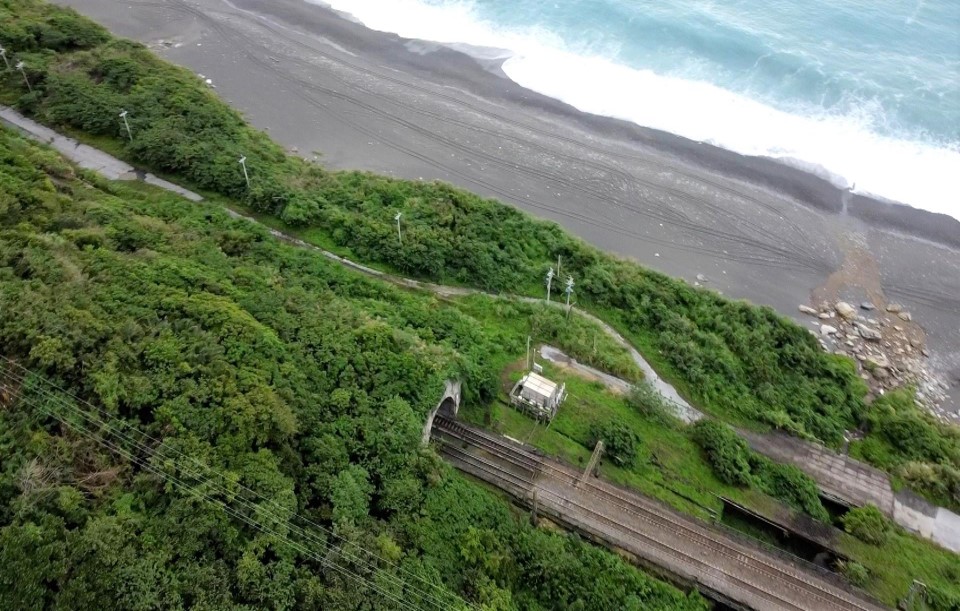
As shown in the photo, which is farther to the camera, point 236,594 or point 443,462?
point 443,462

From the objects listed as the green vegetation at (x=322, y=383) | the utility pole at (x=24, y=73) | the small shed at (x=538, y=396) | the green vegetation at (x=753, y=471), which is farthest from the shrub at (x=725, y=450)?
the utility pole at (x=24, y=73)

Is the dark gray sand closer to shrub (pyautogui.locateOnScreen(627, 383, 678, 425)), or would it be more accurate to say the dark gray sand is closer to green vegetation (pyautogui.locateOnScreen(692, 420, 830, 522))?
shrub (pyautogui.locateOnScreen(627, 383, 678, 425))

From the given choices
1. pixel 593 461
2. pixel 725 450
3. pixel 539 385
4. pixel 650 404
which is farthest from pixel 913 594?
pixel 539 385

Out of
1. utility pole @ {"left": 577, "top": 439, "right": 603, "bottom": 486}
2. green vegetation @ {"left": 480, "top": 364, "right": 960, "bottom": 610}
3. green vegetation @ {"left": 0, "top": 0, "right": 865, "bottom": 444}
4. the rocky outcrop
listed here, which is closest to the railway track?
utility pole @ {"left": 577, "top": 439, "right": 603, "bottom": 486}

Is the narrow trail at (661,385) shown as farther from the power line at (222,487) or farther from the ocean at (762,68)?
the ocean at (762,68)

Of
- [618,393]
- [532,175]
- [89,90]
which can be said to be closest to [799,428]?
[618,393]

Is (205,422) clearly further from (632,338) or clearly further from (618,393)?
(632,338)
